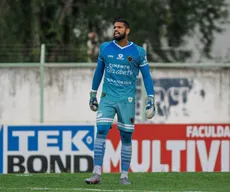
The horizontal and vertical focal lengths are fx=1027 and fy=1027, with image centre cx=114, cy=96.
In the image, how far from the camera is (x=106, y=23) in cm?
2925

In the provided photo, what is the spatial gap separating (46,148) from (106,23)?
1200 cm

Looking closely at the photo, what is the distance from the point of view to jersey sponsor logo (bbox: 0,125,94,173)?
17562 mm

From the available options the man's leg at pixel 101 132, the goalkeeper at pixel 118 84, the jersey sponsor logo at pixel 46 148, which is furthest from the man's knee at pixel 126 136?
the jersey sponsor logo at pixel 46 148

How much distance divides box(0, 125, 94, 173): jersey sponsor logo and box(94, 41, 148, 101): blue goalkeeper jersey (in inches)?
212

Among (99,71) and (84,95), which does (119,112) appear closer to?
(99,71)

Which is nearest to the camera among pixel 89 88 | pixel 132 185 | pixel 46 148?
pixel 132 185

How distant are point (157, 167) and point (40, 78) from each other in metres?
5.01

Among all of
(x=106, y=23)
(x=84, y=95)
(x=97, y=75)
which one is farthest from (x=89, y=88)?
(x=97, y=75)

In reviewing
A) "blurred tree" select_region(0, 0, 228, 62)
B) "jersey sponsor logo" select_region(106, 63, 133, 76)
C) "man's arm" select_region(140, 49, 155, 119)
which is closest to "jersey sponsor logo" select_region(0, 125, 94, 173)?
"man's arm" select_region(140, 49, 155, 119)

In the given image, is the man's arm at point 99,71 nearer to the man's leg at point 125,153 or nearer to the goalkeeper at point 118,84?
the goalkeeper at point 118,84

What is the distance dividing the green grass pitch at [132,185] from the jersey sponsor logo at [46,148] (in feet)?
11.5

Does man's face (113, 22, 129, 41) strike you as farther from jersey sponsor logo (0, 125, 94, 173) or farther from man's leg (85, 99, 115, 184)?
jersey sponsor logo (0, 125, 94, 173)

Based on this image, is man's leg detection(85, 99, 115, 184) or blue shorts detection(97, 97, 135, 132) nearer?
man's leg detection(85, 99, 115, 184)

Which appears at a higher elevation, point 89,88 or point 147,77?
point 147,77
